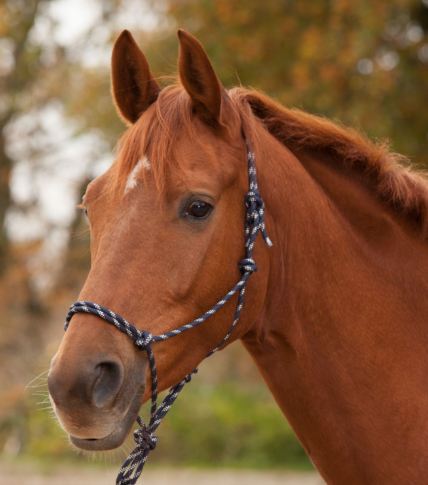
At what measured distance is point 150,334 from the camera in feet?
6.66

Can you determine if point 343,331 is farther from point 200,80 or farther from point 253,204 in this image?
point 200,80

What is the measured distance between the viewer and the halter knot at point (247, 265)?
7.32ft

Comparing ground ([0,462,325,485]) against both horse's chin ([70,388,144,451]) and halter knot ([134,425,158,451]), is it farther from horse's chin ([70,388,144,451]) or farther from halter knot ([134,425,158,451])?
horse's chin ([70,388,144,451])

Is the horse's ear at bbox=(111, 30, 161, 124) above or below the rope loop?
above

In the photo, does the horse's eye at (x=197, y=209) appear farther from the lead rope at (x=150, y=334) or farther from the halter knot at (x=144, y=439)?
the halter knot at (x=144, y=439)

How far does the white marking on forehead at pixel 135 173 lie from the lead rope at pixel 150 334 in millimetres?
443

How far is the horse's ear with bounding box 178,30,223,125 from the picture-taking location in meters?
2.27

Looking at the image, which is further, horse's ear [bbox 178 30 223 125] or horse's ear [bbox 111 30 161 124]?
horse's ear [bbox 111 30 161 124]

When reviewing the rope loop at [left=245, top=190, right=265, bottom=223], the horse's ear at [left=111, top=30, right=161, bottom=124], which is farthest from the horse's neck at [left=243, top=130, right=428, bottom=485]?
the horse's ear at [left=111, top=30, right=161, bottom=124]

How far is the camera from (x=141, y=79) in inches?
101

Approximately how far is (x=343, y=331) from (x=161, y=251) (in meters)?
0.91

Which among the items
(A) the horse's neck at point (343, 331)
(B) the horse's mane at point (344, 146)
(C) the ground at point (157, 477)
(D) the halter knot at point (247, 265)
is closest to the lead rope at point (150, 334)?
(D) the halter knot at point (247, 265)

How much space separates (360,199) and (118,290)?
4.22 ft

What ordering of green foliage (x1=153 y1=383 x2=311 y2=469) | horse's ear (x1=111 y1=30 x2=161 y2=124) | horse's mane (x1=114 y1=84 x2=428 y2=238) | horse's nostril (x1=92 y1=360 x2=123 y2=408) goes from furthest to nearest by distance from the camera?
green foliage (x1=153 y1=383 x2=311 y2=469) → horse's mane (x1=114 y1=84 x2=428 y2=238) → horse's ear (x1=111 y1=30 x2=161 y2=124) → horse's nostril (x1=92 y1=360 x2=123 y2=408)
